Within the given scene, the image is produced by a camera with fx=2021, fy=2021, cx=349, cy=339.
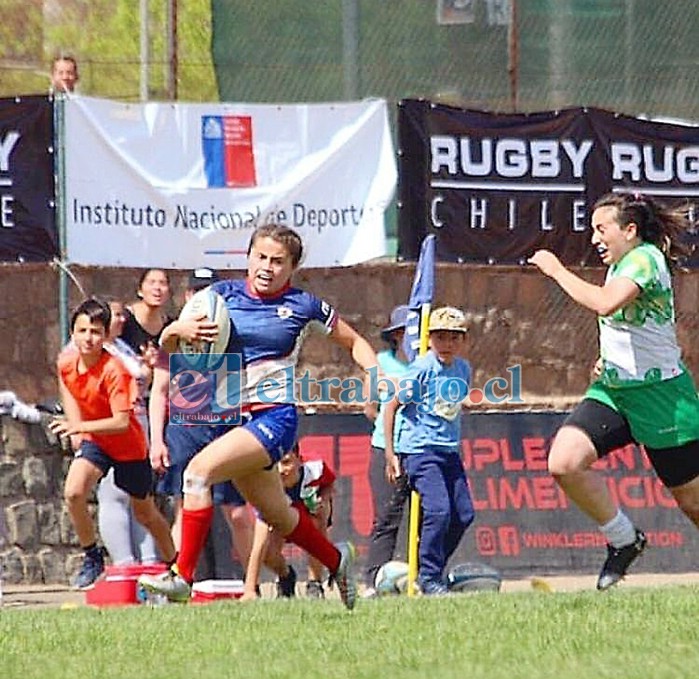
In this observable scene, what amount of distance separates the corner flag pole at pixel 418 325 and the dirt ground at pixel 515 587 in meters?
0.63

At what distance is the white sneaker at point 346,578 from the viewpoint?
923 centimetres

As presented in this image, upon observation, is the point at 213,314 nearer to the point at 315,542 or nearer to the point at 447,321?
the point at 315,542

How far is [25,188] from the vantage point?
13.3 metres

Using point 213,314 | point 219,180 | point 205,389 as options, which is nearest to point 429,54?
point 219,180

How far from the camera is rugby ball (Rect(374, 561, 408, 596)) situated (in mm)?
12086

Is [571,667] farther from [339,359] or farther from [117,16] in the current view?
[117,16]

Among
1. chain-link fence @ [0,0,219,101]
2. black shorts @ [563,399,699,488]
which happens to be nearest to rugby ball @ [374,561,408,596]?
black shorts @ [563,399,699,488]

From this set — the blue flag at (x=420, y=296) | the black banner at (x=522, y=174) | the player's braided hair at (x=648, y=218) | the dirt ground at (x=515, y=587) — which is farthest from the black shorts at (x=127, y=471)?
the player's braided hair at (x=648, y=218)

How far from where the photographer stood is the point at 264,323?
9516mm

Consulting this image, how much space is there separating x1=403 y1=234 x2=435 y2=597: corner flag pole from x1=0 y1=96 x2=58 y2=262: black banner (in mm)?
2460

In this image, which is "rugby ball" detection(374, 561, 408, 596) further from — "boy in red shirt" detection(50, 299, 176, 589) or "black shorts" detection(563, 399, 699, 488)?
"black shorts" detection(563, 399, 699, 488)

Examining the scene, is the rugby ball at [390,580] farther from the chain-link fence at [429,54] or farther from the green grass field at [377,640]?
the chain-link fence at [429,54]

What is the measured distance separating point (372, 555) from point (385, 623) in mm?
4183

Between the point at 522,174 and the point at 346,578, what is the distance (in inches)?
219
